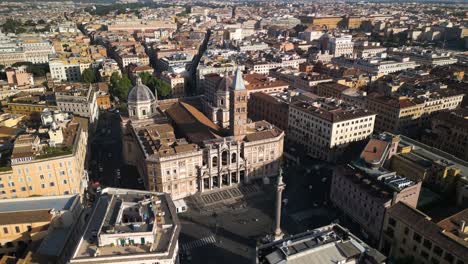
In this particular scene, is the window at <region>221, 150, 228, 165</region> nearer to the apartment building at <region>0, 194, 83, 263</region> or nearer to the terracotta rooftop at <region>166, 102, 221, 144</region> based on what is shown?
the terracotta rooftop at <region>166, 102, 221, 144</region>

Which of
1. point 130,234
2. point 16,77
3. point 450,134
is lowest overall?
point 450,134

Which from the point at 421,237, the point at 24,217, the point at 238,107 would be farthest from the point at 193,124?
the point at 421,237

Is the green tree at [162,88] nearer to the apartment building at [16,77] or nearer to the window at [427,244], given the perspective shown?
the apartment building at [16,77]

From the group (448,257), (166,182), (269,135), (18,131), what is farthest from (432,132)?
(18,131)

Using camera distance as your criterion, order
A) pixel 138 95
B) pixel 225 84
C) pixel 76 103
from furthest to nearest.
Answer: pixel 76 103, pixel 138 95, pixel 225 84

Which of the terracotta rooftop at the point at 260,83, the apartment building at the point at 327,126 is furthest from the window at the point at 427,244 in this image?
the terracotta rooftop at the point at 260,83

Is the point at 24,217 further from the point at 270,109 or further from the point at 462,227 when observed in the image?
the point at 270,109
